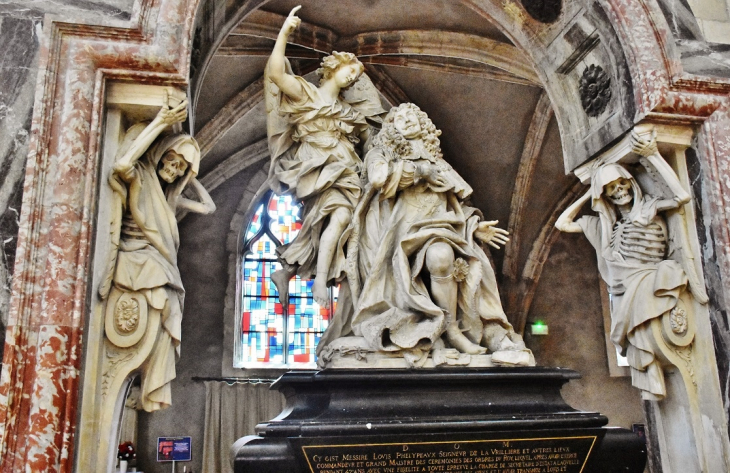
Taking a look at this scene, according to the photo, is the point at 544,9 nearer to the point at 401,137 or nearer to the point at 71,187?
the point at 401,137

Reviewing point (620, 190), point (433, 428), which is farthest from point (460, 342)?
point (620, 190)

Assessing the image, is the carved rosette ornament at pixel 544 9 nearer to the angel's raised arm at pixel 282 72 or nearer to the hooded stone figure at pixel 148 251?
the angel's raised arm at pixel 282 72

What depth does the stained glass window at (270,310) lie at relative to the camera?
1175cm

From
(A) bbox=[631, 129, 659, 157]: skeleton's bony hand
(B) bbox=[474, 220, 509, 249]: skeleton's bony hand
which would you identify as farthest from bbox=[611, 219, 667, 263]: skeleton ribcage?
(B) bbox=[474, 220, 509, 249]: skeleton's bony hand

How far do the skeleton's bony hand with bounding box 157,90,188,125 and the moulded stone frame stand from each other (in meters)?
0.13

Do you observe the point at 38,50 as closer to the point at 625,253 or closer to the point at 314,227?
the point at 314,227

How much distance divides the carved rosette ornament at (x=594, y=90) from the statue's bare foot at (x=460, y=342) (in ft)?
7.31

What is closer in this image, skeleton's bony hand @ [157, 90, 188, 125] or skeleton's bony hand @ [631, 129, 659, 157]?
skeleton's bony hand @ [157, 90, 188, 125]

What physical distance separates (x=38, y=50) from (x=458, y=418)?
11.4ft

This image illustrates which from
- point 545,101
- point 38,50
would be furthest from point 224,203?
point 38,50

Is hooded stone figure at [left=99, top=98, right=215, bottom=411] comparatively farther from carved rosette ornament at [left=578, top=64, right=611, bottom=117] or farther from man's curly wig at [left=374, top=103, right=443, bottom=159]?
carved rosette ornament at [left=578, top=64, right=611, bottom=117]

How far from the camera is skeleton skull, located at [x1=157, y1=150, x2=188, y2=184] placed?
495cm

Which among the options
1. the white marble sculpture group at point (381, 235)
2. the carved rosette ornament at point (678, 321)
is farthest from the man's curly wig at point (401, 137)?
the carved rosette ornament at point (678, 321)

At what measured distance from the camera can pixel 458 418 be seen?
4.54m
